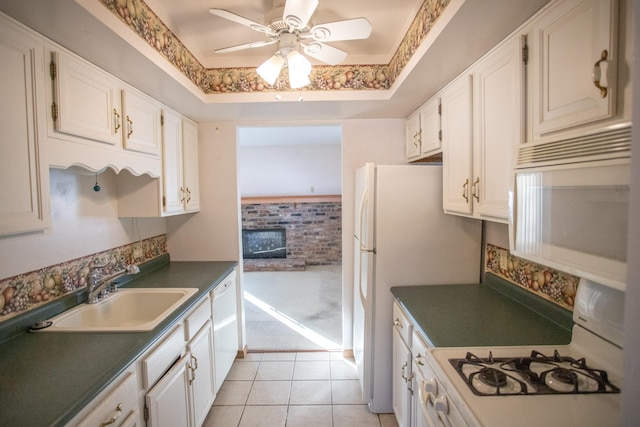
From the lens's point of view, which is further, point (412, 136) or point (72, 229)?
point (412, 136)

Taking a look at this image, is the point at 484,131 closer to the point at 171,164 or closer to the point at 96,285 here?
the point at 171,164

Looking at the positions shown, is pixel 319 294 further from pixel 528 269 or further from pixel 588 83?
pixel 588 83

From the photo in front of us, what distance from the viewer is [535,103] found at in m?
1.06

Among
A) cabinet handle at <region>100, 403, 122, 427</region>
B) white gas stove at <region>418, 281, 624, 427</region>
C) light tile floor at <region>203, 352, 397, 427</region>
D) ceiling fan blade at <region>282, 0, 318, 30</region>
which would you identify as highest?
ceiling fan blade at <region>282, 0, 318, 30</region>

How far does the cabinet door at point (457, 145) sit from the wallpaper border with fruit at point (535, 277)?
1.45 feet

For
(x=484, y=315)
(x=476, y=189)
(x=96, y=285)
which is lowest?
(x=484, y=315)

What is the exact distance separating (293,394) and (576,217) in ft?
6.96

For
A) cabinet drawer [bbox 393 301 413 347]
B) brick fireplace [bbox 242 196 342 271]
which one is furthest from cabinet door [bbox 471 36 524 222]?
brick fireplace [bbox 242 196 342 271]

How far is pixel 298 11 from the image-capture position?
1.14m

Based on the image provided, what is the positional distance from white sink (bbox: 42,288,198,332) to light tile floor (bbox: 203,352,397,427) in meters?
0.84

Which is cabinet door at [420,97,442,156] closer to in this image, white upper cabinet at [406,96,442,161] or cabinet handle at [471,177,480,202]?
white upper cabinet at [406,96,442,161]

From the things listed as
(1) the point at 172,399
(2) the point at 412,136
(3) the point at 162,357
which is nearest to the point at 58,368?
(3) the point at 162,357

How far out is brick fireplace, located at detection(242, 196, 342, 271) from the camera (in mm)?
6062

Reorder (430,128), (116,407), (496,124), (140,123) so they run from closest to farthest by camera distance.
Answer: (116,407)
(496,124)
(140,123)
(430,128)
